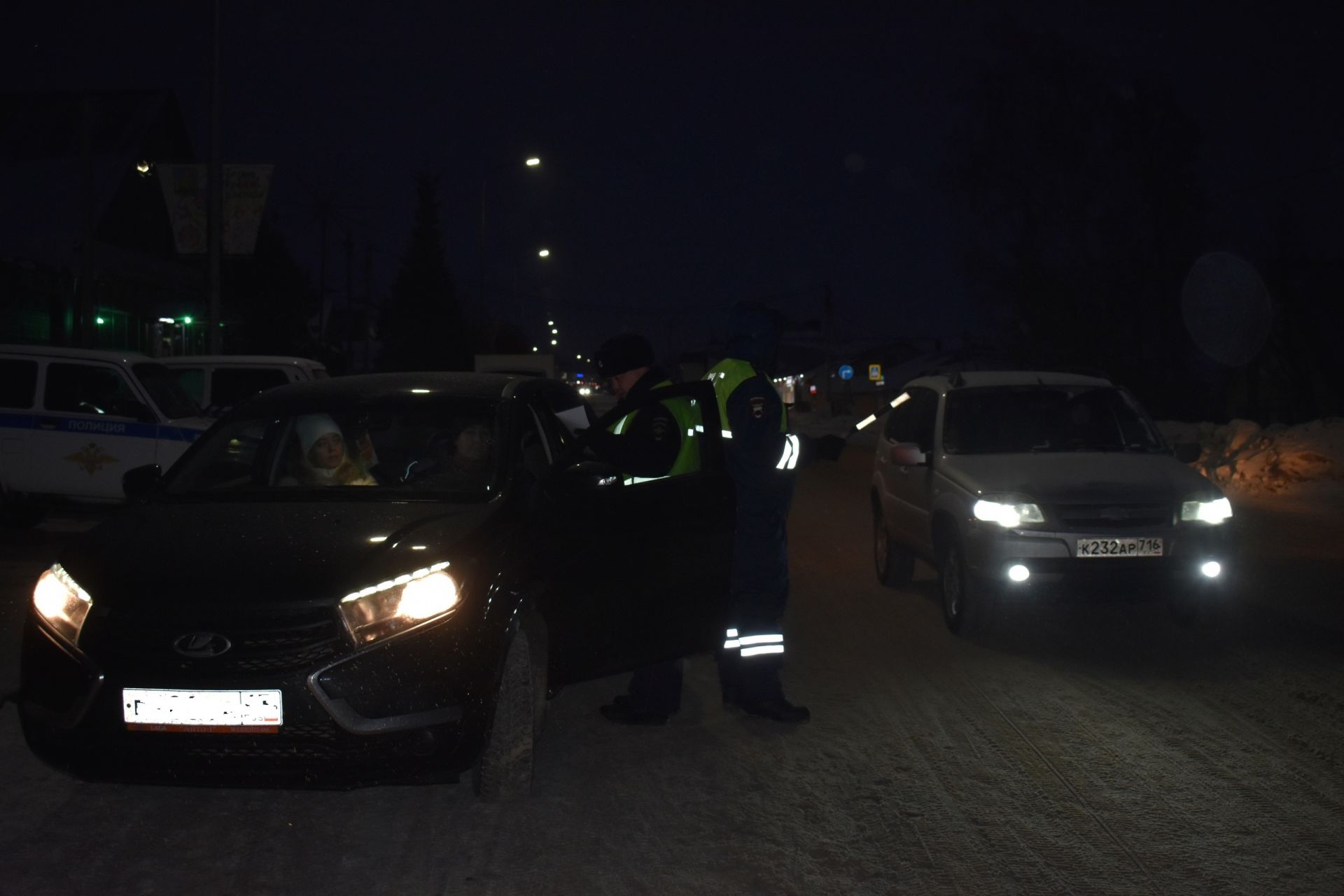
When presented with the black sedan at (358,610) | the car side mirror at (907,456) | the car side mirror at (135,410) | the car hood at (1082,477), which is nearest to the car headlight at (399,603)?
the black sedan at (358,610)

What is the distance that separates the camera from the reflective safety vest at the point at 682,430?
601 centimetres

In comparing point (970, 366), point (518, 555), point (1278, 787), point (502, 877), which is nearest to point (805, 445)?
point (518, 555)

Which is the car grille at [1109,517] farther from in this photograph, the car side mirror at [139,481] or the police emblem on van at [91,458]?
the police emblem on van at [91,458]

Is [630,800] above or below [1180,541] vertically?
below

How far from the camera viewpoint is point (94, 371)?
14336 millimetres

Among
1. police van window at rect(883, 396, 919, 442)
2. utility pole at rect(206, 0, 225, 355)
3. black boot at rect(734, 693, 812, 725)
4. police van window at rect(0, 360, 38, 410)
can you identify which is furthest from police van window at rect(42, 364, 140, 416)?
black boot at rect(734, 693, 812, 725)

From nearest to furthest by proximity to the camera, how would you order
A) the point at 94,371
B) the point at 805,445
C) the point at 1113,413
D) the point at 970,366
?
the point at 805,445
the point at 1113,413
the point at 94,371
the point at 970,366

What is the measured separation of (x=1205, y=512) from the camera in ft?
26.6

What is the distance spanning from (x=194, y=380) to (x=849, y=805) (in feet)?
46.7

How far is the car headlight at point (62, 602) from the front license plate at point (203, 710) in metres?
0.36

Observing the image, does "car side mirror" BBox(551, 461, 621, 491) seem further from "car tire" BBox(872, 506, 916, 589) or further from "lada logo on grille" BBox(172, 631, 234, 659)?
"car tire" BBox(872, 506, 916, 589)

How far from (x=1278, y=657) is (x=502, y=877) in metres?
5.30

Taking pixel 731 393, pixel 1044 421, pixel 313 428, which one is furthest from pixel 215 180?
pixel 731 393

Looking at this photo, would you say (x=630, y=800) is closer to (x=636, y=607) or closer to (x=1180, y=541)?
(x=636, y=607)
